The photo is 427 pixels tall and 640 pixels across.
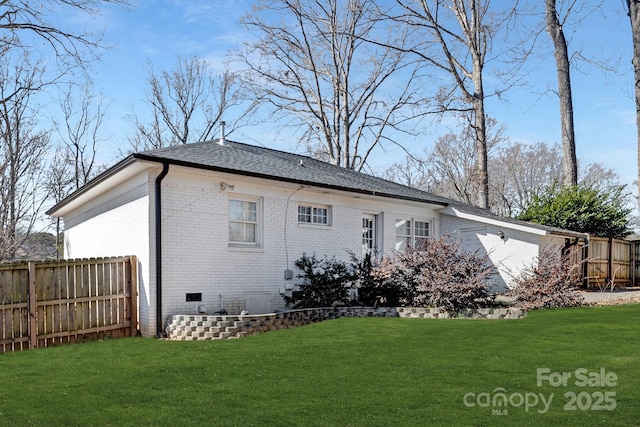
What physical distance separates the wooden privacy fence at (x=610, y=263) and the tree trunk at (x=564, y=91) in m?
2.91

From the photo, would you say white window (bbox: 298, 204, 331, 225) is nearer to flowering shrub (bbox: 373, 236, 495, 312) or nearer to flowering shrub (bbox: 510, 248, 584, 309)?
flowering shrub (bbox: 373, 236, 495, 312)

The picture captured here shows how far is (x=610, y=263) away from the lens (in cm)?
1938

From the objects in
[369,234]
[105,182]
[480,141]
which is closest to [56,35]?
[105,182]

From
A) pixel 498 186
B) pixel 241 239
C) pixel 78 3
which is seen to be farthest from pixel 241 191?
pixel 498 186

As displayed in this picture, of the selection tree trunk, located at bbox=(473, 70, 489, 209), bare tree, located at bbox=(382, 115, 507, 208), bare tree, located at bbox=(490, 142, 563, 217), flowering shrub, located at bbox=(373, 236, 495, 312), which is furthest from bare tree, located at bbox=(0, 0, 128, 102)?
bare tree, located at bbox=(490, 142, 563, 217)

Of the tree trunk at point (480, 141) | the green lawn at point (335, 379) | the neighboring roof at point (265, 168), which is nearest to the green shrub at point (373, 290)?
the neighboring roof at point (265, 168)

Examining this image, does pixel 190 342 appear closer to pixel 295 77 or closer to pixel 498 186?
pixel 295 77

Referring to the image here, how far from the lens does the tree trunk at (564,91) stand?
67.6ft

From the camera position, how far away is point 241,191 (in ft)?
37.1

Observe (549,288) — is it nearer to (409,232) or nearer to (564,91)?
(409,232)

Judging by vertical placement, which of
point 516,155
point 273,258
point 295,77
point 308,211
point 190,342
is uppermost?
point 295,77

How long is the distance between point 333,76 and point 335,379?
85.5 ft

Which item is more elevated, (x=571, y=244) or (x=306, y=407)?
(x=571, y=244)

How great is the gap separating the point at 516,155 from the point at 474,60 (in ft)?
60.7
